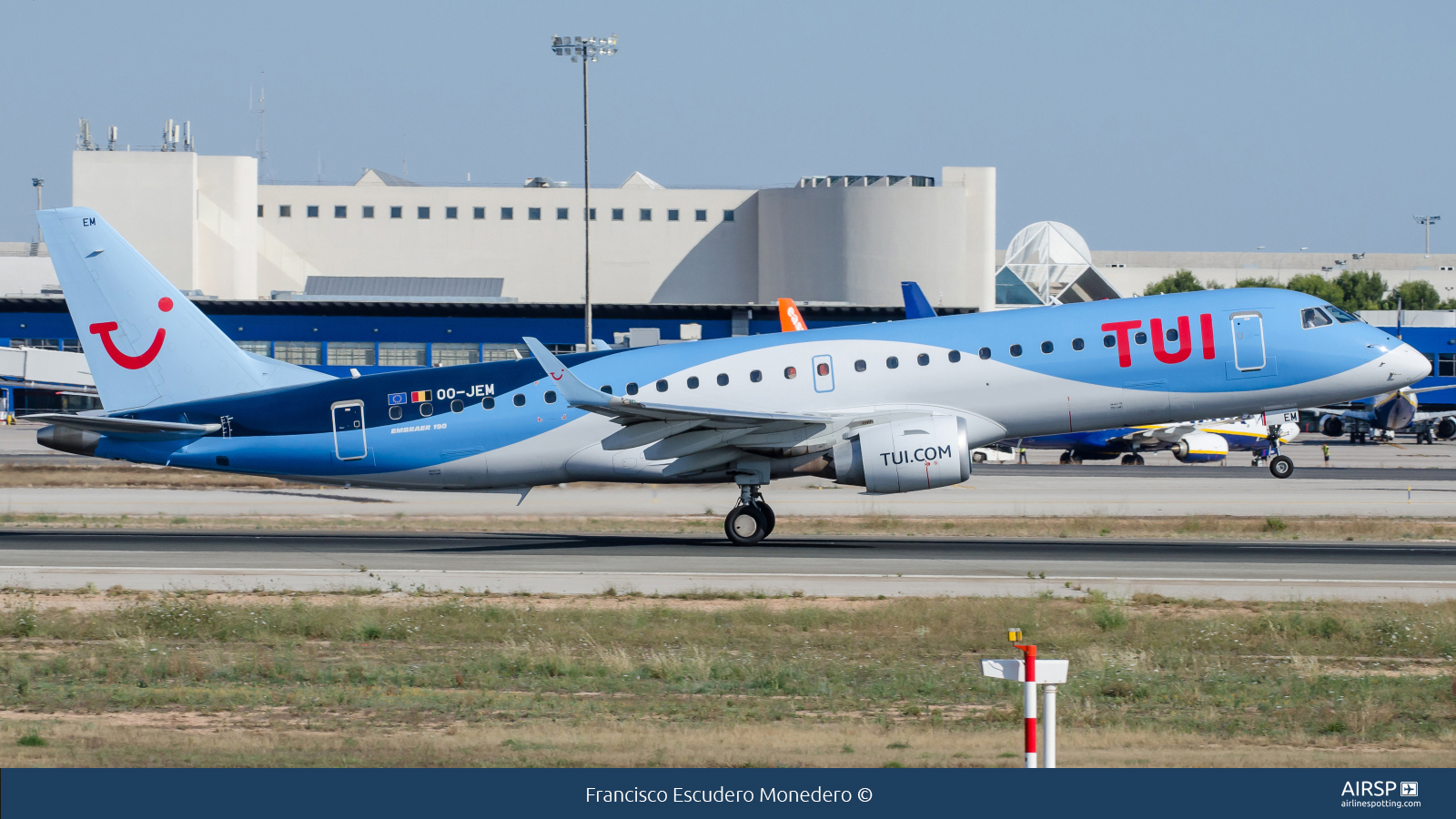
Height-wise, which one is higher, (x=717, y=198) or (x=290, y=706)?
(x=717, y=198)

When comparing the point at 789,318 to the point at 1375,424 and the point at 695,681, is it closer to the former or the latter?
the point at 695,681

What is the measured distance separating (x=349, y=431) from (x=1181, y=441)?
5408 cm

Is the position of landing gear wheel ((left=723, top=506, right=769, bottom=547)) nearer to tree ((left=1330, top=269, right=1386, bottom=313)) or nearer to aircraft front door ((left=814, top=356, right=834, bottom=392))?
aircraft front door ((left=814, top=356, right=834, bottom=392))

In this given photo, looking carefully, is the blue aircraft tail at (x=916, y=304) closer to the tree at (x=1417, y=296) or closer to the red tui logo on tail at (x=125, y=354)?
the red tui logo on tail at (x=125, y=354)

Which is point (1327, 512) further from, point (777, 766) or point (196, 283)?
point (196, 283)

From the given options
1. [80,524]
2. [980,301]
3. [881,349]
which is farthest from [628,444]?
[980,301]

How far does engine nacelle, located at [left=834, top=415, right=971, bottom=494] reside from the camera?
92.4 ft

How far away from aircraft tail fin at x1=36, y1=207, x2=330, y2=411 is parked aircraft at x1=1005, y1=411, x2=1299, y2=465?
51718mm

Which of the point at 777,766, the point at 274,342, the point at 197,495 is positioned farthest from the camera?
the point at 274,342

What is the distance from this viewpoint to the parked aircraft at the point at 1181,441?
241 ft

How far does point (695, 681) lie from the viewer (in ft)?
53.7

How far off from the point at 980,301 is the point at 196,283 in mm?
67521

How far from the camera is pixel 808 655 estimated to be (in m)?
18.0

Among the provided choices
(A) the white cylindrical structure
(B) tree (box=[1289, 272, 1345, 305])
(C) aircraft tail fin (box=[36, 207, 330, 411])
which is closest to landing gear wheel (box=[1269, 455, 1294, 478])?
(C) aircraft tail fin (box=[36, 207, 330, 411])
